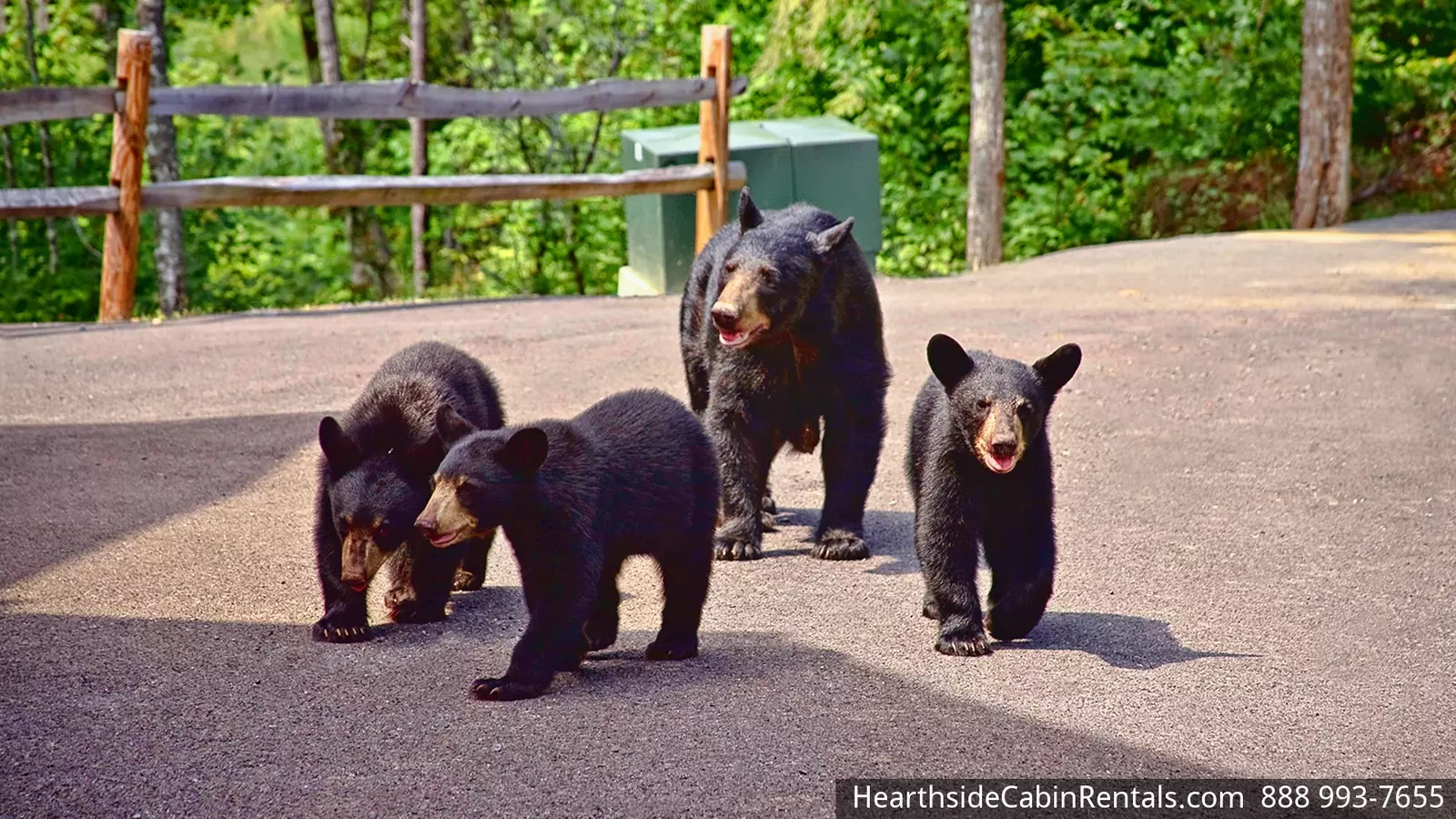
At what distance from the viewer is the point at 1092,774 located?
3934 millimetres

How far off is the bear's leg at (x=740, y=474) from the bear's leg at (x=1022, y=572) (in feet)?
4.61

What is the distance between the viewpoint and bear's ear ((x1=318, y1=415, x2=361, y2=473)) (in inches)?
195

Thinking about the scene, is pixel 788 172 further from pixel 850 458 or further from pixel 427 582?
pixel 427 582

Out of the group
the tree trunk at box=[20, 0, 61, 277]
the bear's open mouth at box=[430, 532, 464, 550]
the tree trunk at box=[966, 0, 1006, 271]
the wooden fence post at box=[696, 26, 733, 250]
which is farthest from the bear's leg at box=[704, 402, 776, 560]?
the tree trunk at box=[20, 0, 61, 277]

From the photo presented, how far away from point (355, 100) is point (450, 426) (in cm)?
904

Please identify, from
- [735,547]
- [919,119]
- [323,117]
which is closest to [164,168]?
[323,117]

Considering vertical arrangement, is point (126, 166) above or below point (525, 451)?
above

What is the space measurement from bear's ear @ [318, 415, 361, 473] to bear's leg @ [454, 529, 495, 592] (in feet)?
2.51

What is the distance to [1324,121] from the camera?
1894cm

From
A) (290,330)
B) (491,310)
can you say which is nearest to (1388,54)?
(491,310)

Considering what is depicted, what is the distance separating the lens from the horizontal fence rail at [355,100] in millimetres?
Answer: 12094

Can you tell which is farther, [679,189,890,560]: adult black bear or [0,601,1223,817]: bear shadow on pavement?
[679,189,890,560]: adult black bear

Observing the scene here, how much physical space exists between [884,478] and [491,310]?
5704 millimetres

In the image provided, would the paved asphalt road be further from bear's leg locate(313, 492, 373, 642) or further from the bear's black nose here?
the bear's black nose
